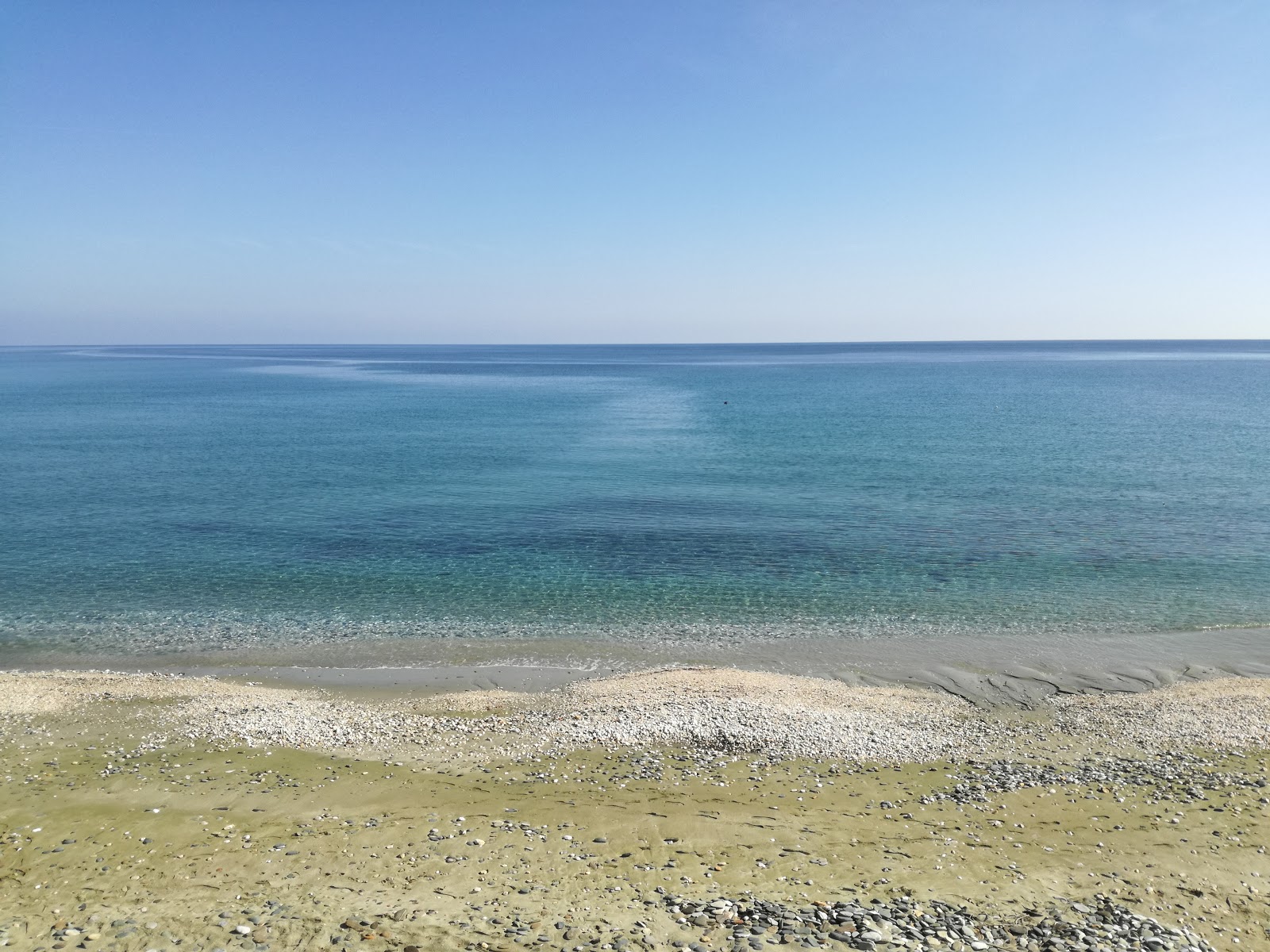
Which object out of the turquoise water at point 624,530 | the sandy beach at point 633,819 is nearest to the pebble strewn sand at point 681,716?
the sandy beach at point 633,819

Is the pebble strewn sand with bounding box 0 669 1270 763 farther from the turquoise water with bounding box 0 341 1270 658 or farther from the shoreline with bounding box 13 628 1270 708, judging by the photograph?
the turquoise water with bounding box 0 341 1270 658

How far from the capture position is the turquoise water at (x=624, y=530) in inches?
1220

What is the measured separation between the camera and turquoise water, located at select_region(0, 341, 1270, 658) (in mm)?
30984

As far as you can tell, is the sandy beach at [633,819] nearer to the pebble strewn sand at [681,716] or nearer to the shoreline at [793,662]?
the pebble strewn sand at [681,716]

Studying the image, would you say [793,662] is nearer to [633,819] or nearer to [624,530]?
[633,819]

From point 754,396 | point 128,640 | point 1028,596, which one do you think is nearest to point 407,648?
point 128,640

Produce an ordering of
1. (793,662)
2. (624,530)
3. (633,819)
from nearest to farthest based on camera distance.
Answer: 1. (633,819)
2. (793,662)
3. (624,530)

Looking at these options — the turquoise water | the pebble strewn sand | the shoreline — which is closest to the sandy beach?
the pebble strewn sand

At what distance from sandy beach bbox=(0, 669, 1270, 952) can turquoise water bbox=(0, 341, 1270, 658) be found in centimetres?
714

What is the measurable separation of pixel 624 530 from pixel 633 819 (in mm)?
26406

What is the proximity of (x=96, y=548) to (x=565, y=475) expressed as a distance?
2867 cm

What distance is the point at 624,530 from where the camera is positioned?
42.2 meters

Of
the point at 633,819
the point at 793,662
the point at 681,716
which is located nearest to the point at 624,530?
the point at 793,662

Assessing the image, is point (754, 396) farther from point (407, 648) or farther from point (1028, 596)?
point (407, 648)
